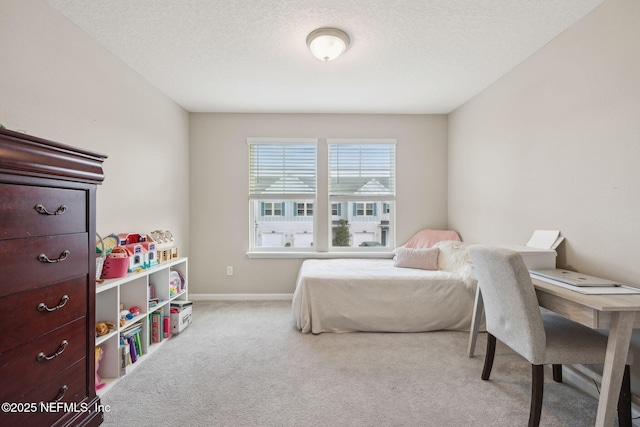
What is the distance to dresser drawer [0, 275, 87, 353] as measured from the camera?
3.36ft

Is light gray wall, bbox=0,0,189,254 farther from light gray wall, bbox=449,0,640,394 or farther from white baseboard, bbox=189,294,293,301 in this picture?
light gray wall, bbox=449,0,640,394

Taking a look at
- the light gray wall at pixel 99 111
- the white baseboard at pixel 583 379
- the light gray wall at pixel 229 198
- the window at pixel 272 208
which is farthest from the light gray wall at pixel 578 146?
the light gray wall at pixel 99 111

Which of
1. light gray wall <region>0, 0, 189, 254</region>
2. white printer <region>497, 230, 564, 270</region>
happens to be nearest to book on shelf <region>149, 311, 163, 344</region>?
light gray wall <region>0, 0, 189, 254</region>

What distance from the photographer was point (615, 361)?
1.30 metres

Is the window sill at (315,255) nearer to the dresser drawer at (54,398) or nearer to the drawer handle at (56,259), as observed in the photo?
the dresser drawer at (54,398)

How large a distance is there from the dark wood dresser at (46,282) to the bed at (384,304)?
5.63 feet

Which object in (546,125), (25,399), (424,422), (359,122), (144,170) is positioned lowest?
(424,422)

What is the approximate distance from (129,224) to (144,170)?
22.4 inches

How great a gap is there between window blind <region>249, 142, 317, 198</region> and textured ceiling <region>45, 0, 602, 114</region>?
2.59 ft

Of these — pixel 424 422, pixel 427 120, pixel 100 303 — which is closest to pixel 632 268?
pixel 424 422

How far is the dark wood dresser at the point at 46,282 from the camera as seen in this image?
103cm

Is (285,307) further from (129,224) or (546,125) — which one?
(546,125)

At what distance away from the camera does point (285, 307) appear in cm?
347

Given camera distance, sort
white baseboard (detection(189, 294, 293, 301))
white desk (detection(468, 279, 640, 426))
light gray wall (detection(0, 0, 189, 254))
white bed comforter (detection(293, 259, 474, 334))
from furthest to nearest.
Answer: white baseboard (detection(189, 294, 293, 301)), white bed comforter (detection(293, 259, 474, 334)), light gray wall (detection(0, 0, 189, 254)), white desk (detection(468, 279, 640, 426))
